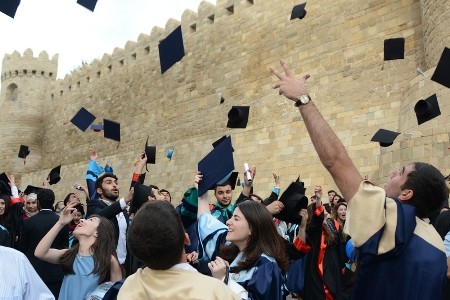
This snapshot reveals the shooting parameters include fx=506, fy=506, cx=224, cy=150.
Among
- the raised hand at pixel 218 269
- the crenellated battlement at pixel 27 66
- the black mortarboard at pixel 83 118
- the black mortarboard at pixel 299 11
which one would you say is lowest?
the raised hand at pixel 218 269

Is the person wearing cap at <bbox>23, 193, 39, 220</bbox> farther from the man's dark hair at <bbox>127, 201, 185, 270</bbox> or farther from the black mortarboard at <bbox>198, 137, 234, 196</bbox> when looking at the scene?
the man's dark hair at <bbox>127, 201, 185, 270</bbox>

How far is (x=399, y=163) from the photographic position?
25.8 ft

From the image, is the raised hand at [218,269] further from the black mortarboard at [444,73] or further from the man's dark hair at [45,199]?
the black mortarboard at [444,73]

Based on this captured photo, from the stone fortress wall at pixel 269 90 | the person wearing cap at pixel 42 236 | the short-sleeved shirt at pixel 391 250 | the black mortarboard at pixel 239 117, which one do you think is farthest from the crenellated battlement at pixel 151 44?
the short-sleeved shirt at pixel 391 250

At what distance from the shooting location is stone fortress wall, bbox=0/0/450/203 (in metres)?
9.26

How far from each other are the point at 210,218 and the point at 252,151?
374 inches

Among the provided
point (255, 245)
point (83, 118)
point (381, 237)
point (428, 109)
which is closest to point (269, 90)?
point (83, 118)

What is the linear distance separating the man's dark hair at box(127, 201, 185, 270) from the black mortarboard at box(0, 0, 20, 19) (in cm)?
419

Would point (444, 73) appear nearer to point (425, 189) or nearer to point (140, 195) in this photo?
point (140, 195)

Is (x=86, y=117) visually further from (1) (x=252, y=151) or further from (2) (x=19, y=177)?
(2) (x=19, y=177)

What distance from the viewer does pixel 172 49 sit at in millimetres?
6875

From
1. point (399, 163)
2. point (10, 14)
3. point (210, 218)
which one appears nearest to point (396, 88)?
point (399, 163)

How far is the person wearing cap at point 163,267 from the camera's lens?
1.69 m

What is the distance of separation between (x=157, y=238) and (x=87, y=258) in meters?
1.55
